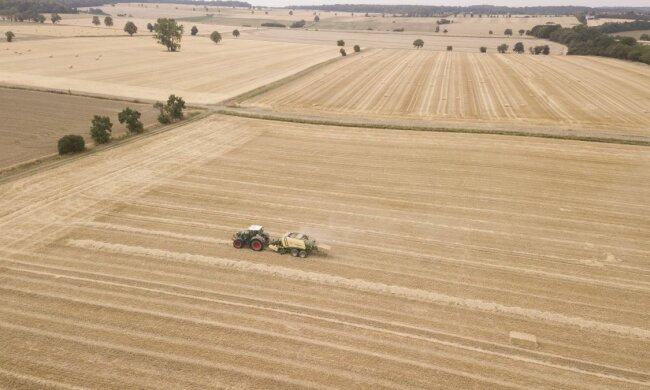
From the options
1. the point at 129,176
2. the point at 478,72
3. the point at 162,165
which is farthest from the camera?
the point at 478,72

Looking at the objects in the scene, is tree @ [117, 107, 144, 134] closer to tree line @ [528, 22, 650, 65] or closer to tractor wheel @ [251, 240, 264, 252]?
tractor wheel @ [251, 240, 264, 252]

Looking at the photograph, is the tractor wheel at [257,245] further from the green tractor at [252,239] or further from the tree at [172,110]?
the tree at [172,110]

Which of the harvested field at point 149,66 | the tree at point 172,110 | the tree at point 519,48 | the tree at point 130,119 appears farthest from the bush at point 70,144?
the tree at point 519,48

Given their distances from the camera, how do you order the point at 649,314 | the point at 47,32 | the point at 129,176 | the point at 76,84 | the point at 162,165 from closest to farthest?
the point at 649,314, the point at 129,176, the point at 162,165, the point at 76,84, the point at 47,32

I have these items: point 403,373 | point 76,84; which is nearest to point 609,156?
point 403,373

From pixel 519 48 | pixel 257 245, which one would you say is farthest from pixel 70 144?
pixel 519 48

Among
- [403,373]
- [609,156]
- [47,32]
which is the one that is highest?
[47,32]

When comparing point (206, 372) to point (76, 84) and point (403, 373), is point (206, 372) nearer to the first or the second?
point (403, 373)

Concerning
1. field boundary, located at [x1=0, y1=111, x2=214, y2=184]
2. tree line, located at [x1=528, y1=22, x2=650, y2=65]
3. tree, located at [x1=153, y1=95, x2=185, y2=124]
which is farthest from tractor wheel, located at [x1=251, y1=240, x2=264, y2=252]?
tree line, located at [x1=528, y1=22, x2=650, y2=65]
